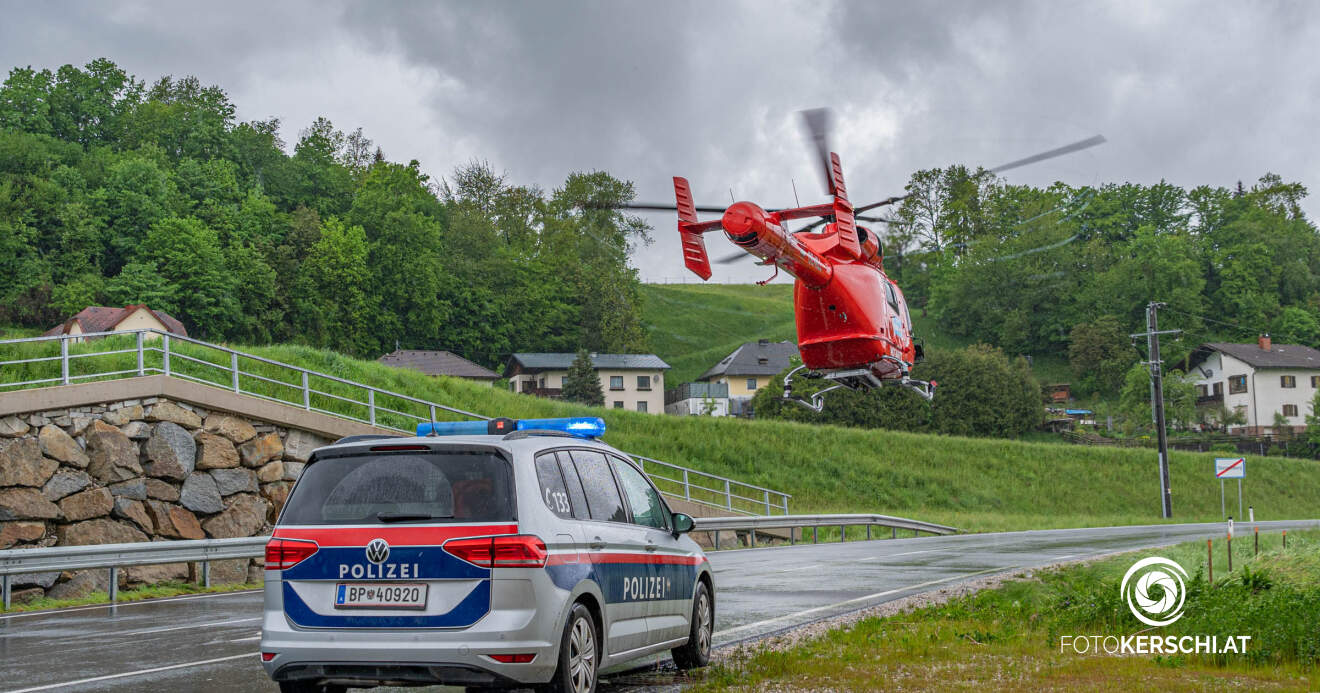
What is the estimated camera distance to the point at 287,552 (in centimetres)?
649

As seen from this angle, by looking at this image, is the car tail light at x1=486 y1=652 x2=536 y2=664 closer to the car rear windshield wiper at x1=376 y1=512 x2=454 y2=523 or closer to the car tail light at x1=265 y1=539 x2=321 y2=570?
the car rear windshield wiper at x1=376 y1=512 x2=454 y2=523

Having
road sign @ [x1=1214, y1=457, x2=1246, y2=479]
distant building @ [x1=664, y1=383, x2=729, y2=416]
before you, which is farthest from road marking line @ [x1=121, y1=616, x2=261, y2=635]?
distant building @ [x1=664, y1=383, x2=729, y2=416]

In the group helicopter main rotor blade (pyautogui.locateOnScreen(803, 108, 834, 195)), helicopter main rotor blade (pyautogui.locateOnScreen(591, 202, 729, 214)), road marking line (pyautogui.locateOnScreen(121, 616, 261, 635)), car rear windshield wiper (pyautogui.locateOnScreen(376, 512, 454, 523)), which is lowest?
road marking line (pyautogui.locateOnScreen(121, 616, 261, 635))

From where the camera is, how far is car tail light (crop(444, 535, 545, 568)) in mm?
6207

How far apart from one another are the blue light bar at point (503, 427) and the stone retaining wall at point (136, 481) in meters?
12.1

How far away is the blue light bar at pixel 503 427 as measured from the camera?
709cm

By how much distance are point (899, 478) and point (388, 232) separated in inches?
2267

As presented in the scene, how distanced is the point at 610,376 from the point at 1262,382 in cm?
5710

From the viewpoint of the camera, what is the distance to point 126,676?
8.23 m

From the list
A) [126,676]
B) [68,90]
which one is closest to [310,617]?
[126,676]

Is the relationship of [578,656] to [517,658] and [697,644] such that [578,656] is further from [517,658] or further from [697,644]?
[697,644]

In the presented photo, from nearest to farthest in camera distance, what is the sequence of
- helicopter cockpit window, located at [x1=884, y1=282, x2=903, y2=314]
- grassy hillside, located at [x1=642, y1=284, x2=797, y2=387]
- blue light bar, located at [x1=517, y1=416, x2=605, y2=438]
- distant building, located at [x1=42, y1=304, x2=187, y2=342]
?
blue light bar, located at [x1=517, y1=416, x2=605, y2=438]
helicopter cockpit window, located at [x1=884, y1=282, x2=903, y2=314]
distant building, located at [x1=42, y1=304, x2=187, y2=342]
grassy hillside, located at [x1=642, y1=284, x2=797, y2=387]

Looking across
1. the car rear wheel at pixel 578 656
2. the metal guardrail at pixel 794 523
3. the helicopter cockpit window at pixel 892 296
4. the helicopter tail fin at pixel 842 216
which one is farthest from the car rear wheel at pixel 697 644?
the helicopter cockpit window at pixel 892 296

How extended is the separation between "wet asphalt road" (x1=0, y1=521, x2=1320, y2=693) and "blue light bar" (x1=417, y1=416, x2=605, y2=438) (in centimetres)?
178
